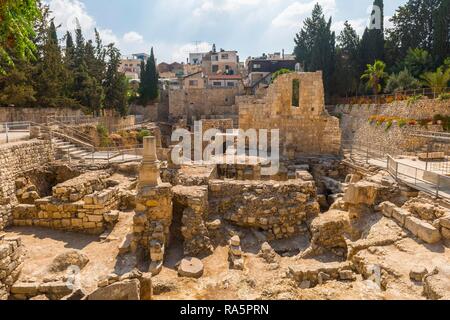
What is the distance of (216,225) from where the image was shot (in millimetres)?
10609

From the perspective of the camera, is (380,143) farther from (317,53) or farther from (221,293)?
(317,53)

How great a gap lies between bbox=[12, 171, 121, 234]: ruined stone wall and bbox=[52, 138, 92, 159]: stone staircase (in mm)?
6009

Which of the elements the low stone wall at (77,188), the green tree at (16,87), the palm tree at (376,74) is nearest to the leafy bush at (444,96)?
the palm tree at (376,74)

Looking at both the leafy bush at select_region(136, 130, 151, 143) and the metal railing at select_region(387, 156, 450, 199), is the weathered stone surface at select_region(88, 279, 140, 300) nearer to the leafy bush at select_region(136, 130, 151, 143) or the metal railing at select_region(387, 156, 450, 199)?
the metal railing at select_region(387, 156, 450, 199)

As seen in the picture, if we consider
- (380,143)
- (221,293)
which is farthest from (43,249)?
(380,143)

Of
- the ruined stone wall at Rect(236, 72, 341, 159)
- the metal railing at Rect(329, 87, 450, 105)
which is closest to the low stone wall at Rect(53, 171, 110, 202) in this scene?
the ruined stone wall at Rect(236, 72, 341, 159)

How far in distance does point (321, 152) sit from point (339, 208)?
8576mm

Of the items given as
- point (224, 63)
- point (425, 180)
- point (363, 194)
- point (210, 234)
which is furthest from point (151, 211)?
point (224, 63)

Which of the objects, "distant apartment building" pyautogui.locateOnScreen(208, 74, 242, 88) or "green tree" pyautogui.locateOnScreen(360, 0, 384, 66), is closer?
"green tree" pyautogui.locateOnScreen(360, 0, 384, 66)

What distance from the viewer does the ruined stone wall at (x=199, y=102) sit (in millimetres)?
45259

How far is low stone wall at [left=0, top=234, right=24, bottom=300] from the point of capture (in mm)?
7215

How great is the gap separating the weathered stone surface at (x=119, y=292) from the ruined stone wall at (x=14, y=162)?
7.74 m

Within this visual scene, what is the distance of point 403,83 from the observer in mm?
28672

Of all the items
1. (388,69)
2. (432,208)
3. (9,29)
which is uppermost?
(388,69)
